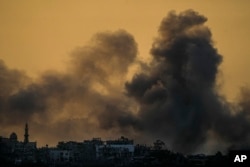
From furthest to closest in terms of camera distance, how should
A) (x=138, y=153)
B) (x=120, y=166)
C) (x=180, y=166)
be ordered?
(x=138, y=153) → (x=120, y=166) → (x=180, y=166)

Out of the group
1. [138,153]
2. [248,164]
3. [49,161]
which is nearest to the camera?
[248,164]

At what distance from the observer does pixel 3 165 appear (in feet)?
405

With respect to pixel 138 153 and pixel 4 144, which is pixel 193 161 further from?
pixel 4 144

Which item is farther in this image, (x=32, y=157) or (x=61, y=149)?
(x=61, y=149)

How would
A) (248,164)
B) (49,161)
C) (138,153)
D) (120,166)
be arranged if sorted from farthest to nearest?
(138,153)
(49,161)
(120,166)
(248,164)

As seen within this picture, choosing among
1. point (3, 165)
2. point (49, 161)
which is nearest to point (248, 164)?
point (3, 165)

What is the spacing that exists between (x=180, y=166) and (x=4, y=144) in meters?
44.0

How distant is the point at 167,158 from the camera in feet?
484

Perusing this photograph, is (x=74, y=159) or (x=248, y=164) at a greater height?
(x=74, y=159)

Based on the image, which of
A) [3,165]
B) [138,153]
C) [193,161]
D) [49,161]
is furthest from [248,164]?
[138,153]

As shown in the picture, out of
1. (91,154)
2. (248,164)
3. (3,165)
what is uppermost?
(91,154)

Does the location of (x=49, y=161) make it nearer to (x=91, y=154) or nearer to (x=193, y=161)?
(x=91, y=154)

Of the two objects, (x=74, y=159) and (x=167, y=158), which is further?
(x=74, y=159)

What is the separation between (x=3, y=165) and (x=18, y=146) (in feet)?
160
